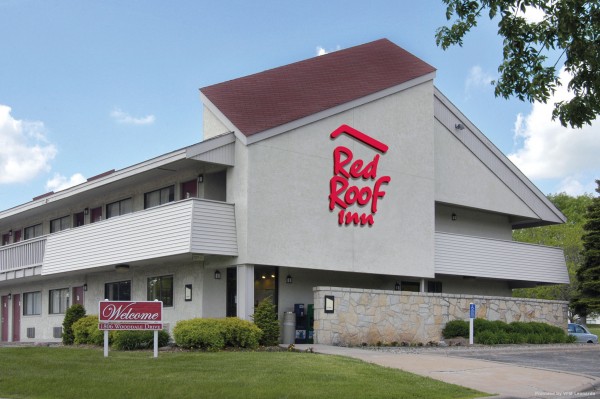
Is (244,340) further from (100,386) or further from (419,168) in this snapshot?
(419,168)

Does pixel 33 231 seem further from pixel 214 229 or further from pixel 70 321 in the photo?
pixel 214 229

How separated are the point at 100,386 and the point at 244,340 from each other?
8.17 m

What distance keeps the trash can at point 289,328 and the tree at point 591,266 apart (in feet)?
84.6

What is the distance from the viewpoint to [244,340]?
74.3 ft

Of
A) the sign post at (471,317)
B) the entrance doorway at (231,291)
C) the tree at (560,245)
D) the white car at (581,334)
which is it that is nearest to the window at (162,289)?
the entrance doorway at (231,291)

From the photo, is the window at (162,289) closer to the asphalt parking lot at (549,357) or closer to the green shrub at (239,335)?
the green shrub at (239,335)

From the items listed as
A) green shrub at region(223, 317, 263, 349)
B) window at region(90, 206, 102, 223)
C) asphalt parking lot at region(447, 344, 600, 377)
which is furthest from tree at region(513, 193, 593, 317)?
green shrub at region(223, 317, 263, 349)

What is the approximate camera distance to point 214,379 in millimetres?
15141

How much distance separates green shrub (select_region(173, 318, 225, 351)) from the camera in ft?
72.3

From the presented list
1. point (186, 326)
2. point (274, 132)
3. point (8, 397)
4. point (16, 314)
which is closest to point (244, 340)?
point (186, 326)

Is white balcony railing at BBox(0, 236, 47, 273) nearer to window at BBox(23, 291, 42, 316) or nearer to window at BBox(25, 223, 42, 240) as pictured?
window at BBox(25, 223, 42, 240)

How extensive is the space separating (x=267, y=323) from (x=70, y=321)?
9.99 meters

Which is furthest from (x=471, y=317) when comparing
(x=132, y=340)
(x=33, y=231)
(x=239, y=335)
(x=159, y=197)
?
(x=33, y=231)

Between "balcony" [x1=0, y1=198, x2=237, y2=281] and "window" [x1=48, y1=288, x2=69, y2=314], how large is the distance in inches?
107
